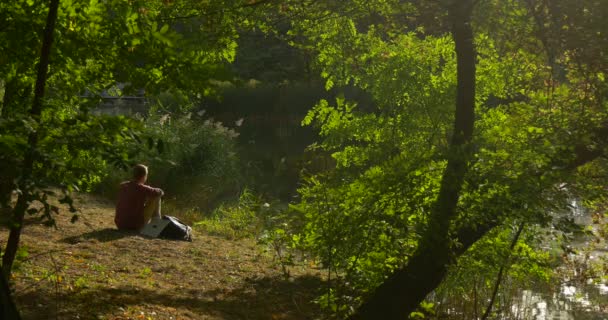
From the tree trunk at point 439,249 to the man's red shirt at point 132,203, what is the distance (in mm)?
4312

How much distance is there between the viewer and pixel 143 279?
8.04 m

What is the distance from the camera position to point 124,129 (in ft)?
13.2

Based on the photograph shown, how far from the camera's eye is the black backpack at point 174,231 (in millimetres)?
10758

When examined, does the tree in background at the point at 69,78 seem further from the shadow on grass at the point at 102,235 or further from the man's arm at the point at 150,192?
the man's arm at the point at 150,192

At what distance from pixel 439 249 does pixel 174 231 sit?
539cm

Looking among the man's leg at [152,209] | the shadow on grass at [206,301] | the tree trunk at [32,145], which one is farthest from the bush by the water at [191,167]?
the tree trunk at [32,145]

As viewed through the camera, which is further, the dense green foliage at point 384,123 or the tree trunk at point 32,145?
the dense green foliage at point 384,123

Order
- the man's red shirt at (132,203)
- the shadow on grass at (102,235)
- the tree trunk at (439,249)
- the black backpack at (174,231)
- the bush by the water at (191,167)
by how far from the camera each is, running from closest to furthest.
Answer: the tree trunk at (439,249)
the shadow on grass at (102,235)
the man's red shirt at (132,203)
the black backpack at (174,231)
the bush by the water at (191,167)

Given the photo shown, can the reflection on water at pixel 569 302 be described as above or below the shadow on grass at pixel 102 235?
below

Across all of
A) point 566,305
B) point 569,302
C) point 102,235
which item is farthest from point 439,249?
point 569,302

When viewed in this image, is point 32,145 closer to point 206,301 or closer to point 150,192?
point 206,301

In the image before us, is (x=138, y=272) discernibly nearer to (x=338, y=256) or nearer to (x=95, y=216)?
(x=338, y=256)

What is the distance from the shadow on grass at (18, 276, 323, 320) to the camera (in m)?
6.22

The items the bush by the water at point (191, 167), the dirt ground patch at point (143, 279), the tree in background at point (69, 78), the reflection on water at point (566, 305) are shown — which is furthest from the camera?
the bush by the water at point (191, 167)
